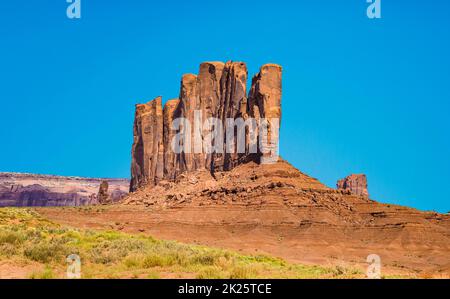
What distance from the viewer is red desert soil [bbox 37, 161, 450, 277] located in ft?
222

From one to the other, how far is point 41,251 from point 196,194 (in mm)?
61436

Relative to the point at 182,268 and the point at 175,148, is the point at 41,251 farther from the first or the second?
the point at 175,148

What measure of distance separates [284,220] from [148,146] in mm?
53115

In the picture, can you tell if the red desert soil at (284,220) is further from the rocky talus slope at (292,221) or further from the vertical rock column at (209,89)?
the vertical rock column at (209,89)

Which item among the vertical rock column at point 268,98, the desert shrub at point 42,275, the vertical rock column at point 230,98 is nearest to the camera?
the desert shrub at point 42,275

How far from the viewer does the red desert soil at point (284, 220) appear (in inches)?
2662

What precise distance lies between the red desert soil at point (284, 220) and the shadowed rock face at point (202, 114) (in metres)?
8.75

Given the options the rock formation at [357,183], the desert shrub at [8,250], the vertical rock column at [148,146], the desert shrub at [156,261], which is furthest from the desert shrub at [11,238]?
the rock formation at [357,183]

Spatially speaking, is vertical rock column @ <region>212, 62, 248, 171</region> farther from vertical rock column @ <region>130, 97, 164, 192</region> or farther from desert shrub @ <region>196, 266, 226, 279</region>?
desert shrub @ <region>196, 266, 226, 279</region>

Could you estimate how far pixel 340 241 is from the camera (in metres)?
70.4

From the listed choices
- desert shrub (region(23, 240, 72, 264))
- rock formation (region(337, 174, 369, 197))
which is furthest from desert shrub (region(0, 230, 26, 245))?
rock formation (region(337, 174, 369, 197))
